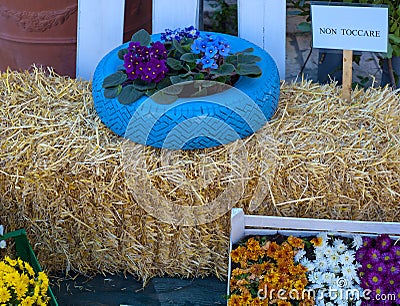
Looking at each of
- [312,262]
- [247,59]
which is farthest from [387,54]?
[312,262]

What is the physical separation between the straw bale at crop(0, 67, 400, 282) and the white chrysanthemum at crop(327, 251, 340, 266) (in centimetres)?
16

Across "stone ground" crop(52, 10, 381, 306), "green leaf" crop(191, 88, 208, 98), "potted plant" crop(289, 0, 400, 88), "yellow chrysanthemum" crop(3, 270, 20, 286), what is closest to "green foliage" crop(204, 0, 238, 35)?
"potted plant" crop(289, 0, 400, 88)

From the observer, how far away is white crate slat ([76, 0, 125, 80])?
2.73 m

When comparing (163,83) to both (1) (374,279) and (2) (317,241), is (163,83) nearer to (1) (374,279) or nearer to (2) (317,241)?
(2) (317,241)

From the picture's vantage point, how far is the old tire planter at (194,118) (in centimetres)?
203

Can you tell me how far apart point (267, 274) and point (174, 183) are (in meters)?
0.41

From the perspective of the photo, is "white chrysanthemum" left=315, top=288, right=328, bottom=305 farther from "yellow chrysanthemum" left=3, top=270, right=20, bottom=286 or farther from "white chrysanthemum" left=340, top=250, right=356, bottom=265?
"yellow chrysanthemum" left=3, top=270, right=20, bottom=286

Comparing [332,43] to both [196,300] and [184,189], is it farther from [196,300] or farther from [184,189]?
[196,300]

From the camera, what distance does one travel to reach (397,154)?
2.11 meters

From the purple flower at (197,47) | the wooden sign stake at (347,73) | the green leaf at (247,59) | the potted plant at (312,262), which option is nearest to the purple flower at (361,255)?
the potted plant at (312,262)

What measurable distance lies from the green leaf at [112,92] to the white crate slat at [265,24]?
31.0 inches

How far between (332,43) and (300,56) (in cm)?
192

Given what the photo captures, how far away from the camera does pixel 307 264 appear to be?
2008 mm

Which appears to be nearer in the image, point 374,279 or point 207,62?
point 374,279
